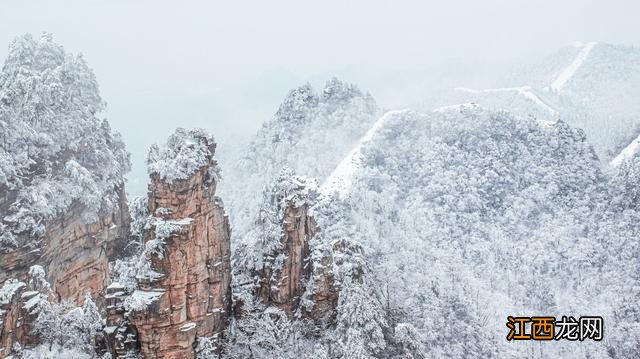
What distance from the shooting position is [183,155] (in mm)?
44562

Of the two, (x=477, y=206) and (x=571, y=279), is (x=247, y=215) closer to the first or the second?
(x=477, y=206)

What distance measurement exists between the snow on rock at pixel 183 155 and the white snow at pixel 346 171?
201 ft

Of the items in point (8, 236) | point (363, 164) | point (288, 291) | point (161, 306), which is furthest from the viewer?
point (363, 164)

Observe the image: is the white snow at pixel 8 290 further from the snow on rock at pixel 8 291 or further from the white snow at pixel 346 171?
the white snow at pixel 346 171

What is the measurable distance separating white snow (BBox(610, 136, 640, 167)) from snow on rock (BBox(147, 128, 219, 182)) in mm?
97099

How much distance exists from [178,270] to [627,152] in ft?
352

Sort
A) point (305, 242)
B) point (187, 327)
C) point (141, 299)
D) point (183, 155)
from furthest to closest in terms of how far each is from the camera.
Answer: point (305, 242) → point (183, 155) → point (187, 327) → point (141, 299)

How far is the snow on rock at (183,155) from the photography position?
1725 inches

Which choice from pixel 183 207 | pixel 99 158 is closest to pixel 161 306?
pixel 183 207

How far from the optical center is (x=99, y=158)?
6219cm

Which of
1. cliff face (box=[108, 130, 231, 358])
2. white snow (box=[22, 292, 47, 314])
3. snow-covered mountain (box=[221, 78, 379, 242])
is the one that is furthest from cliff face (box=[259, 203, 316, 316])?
snow-covered mountain (box=[221, 78, 379, 242])

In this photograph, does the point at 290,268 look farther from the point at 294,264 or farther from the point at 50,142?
the point at 50,142

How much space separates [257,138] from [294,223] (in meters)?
89.5

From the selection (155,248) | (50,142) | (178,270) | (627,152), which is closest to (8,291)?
(155,248)
